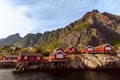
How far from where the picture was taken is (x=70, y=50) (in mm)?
101750

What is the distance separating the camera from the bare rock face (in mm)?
80188

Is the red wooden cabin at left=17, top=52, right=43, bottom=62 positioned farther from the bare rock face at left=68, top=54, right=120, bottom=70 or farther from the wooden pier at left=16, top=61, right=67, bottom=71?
the bare rock face at left=68, top=54, right=120, bottom=70

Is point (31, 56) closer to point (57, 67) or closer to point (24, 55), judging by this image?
point (24, 55)

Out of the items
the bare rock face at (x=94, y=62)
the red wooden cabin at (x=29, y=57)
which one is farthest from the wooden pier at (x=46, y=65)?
the bare rock face at (x=94, y=62)

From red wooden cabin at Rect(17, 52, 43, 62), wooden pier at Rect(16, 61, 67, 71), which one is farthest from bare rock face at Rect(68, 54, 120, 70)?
red wooden cabin at Rect(17, 52, 43, 62)

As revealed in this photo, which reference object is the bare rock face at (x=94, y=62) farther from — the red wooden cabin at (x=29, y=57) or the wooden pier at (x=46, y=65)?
the red wooden cabin at (x=29, y=57)

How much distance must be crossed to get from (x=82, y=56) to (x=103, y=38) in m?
118

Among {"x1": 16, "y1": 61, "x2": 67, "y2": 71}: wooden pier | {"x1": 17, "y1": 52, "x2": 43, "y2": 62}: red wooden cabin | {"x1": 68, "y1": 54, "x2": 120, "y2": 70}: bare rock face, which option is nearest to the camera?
{"x1": 68, "y1": 54, "x2": 120, "y2": 70}: bare rock face

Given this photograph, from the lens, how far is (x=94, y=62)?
81188 mm

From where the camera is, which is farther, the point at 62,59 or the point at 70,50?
the point at 70,50

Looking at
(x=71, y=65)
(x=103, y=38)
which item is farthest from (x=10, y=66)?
(x=103, y=38)

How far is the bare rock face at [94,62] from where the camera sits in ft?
263

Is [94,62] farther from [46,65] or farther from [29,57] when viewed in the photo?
[29,57]

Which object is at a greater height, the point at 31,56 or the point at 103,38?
A: the point at 103,38
